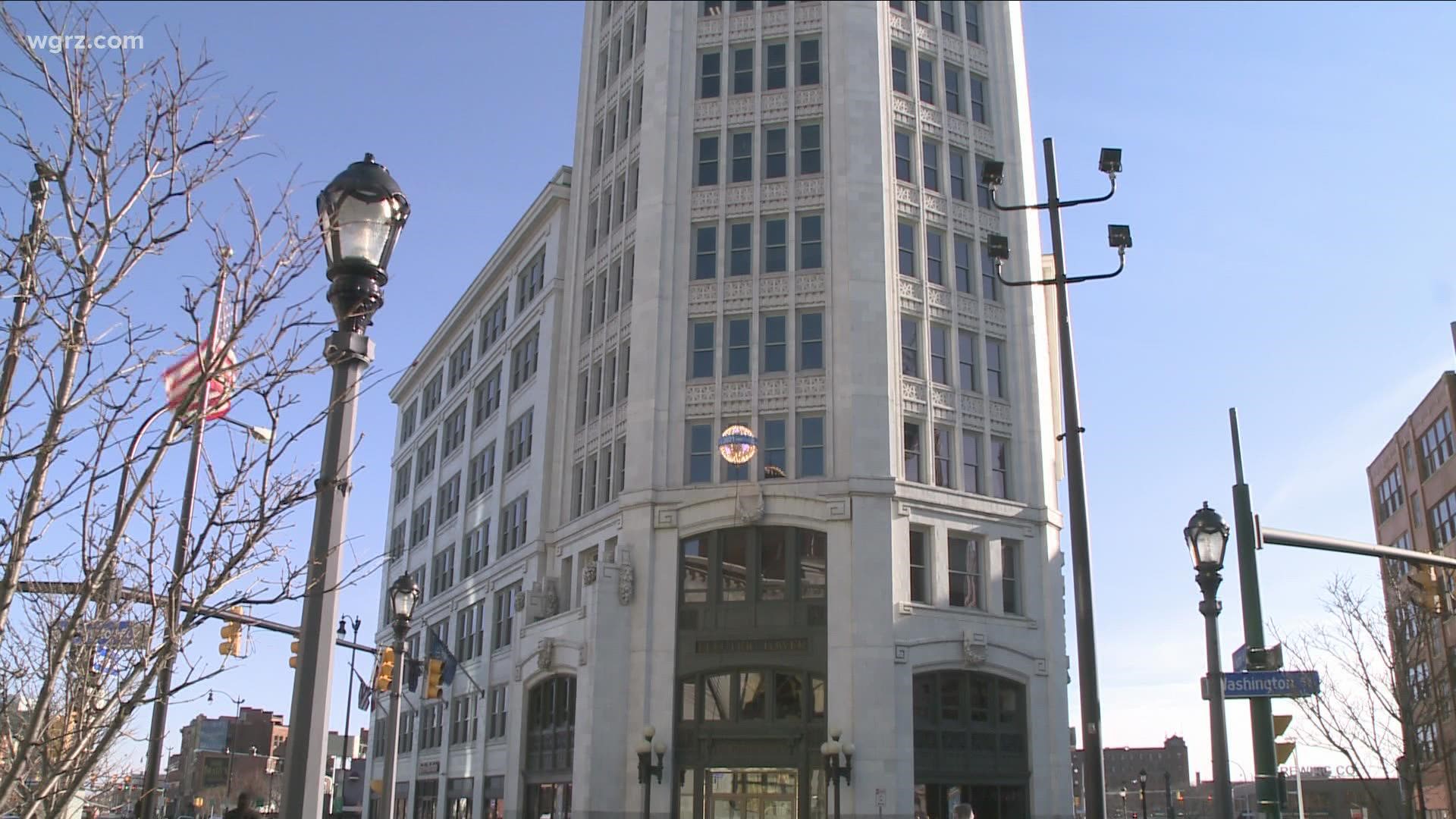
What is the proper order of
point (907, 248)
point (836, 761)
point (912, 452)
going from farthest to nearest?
point (907, 248)
point (912, 452)
point (836, 761)

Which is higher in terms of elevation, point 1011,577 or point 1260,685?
point 1011,577

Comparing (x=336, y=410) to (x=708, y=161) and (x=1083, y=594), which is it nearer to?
(x=1083, y=594)

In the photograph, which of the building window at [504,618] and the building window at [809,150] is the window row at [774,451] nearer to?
the building window at [809,150]

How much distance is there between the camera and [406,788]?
221ft

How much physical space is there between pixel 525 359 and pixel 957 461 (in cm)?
2441

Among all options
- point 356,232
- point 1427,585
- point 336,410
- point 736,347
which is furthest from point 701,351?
point 336,410

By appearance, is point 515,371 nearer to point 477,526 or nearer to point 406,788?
point 477,526

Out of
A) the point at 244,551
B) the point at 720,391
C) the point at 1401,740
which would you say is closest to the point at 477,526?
the point at 720,391

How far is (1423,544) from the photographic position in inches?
2768

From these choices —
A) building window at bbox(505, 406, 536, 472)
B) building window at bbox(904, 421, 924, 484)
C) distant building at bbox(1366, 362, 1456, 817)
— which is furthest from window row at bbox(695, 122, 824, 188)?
distant building at bbox(1366, 362, 1456, 817)

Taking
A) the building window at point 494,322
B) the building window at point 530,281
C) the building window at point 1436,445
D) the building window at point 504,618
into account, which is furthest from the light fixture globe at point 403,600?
the building window at point 1436,445

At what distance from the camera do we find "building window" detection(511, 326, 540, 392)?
58.2 meters

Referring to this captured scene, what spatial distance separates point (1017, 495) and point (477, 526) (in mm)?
29605

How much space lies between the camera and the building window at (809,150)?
1847 inches
